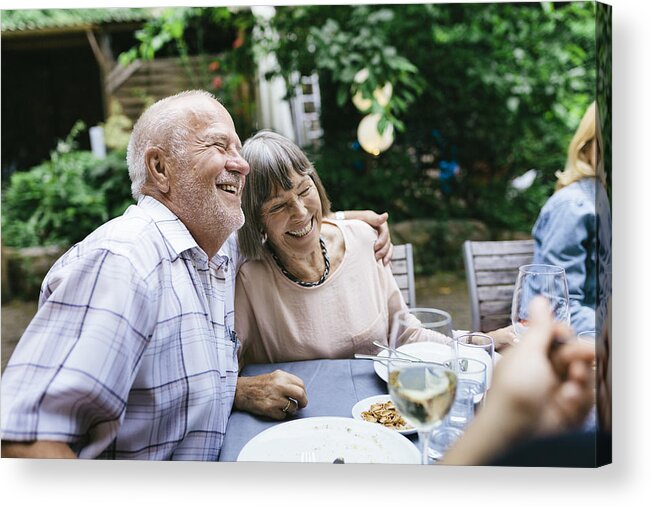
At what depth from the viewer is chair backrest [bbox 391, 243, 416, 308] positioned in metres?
2.24

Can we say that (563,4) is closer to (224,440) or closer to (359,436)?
(359,436)

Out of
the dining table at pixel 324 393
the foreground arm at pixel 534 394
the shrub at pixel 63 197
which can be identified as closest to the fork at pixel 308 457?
the dining table at pixel 324 393

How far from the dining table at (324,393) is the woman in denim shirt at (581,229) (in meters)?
0.63

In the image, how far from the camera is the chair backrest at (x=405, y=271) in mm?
2240

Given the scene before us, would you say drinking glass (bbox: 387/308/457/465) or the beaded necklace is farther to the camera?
the beaded necklace

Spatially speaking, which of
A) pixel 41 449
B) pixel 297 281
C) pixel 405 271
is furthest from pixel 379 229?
pixel 41 449

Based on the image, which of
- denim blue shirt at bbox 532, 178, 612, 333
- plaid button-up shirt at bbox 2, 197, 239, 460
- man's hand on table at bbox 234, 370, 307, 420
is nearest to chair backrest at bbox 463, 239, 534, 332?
denim blue shirt at bbox 532, 178, 612, 333

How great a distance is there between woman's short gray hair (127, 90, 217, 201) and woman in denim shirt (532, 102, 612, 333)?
3.95 ft

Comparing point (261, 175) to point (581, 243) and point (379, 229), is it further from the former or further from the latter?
point (581, 243)

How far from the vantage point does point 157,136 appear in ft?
5.94

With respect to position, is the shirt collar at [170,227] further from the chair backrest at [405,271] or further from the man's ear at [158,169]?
the chair backrest at [405,271]

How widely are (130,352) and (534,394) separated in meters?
1.03

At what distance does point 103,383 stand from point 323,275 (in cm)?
76

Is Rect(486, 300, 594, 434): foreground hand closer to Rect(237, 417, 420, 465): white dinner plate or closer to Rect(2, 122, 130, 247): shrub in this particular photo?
Rect(237, 417, 420, 465): white dinner plate
